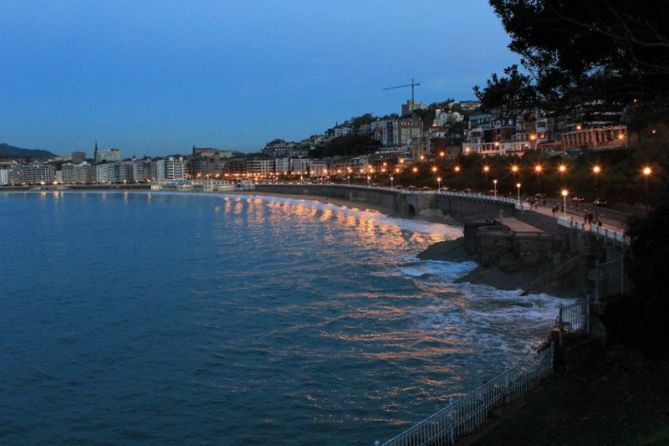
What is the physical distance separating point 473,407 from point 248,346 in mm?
11165

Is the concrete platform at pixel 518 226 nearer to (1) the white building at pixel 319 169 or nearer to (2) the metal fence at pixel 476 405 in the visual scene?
(2) the metal fence at pixel 476 405

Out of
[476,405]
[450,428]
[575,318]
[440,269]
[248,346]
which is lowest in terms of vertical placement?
[248,346]

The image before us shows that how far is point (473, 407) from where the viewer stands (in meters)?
11.8

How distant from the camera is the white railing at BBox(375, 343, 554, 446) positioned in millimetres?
10961

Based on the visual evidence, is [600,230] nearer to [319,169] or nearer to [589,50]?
[589,50]

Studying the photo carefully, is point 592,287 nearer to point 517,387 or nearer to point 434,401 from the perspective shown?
point 434,401

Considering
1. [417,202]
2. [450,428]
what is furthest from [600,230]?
[417,202]

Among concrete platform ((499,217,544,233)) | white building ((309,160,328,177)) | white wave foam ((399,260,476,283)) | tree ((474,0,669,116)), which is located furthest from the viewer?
white building ((309,160,328,177))

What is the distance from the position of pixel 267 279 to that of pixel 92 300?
8.52m

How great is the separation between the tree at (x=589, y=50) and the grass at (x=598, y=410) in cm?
541

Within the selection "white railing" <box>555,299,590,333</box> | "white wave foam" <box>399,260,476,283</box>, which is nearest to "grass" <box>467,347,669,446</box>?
"white railing" <box>555,299,590,333</box>

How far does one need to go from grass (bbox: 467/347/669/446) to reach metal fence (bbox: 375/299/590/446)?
31cm

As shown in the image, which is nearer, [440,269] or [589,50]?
[589,50]

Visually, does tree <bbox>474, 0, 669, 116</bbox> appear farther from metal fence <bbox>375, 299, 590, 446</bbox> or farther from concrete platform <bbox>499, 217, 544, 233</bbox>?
concrete platform <bbox>499, 217, 544, 233</bbox>
